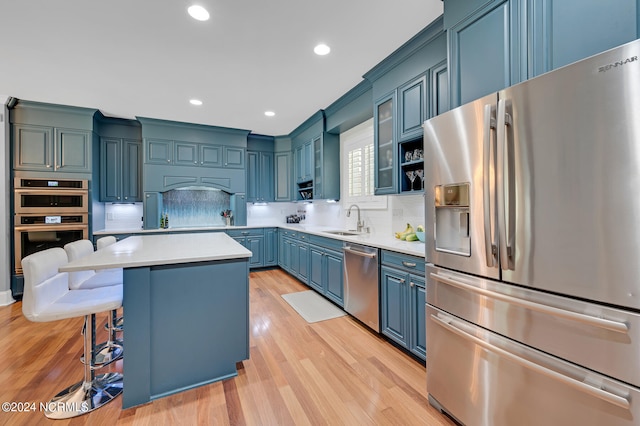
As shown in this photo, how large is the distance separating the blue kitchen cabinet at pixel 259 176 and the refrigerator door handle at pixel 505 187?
5.01 metres

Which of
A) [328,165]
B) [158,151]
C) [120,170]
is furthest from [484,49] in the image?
[120,170]

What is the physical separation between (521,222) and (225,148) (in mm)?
→ 5075

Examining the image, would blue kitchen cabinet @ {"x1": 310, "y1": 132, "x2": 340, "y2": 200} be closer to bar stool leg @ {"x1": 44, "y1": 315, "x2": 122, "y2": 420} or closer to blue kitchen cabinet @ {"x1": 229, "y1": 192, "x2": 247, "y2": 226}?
blue kitchen cabinet @ {"x1": 229, "y1": 192, "x2": 247, "y2": 226}

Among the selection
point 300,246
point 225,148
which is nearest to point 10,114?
point 225,148

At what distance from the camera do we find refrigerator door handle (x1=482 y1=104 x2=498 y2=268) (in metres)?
1.29

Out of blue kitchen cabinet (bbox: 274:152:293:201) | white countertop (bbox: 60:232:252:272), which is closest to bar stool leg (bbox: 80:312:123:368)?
white countertop (bbox: 60:232:252:272)

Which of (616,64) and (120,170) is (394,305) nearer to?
(616,64)

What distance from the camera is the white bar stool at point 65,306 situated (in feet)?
5.08

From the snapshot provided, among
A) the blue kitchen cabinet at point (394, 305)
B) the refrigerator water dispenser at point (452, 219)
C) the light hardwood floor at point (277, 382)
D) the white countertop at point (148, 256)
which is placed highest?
the refrigerator water dispenser at point (452, 219)

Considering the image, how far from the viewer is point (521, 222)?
1.21m

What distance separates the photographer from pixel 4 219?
11.9 ft

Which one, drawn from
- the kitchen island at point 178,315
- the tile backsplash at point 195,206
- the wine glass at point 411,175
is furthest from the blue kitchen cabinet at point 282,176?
the kitchen island at point 178,315

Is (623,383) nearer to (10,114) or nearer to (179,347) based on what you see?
(179,347)

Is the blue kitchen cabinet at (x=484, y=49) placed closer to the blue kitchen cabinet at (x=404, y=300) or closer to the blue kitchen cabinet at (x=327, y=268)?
the blue kitchen cabinet at (x=404, y=300)
